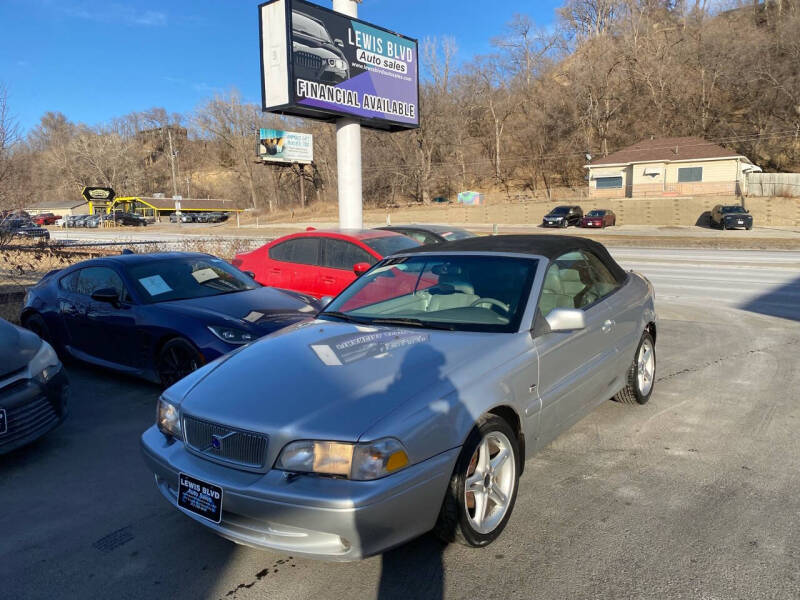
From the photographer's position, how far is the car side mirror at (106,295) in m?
5.95

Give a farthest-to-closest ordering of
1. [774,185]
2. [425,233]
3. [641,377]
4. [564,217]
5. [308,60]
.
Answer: [774,185] → [564,217] → [308,60] → [425,233] → [641,377]

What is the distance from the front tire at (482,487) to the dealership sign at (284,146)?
2466 inches

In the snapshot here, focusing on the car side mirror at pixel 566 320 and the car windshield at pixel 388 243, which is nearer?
the car side mirror at pixel 566 320

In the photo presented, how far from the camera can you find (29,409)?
4238 millimetres

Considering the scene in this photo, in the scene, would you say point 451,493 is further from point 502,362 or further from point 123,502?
point 123,502

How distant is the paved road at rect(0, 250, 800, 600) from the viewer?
2.81 metres

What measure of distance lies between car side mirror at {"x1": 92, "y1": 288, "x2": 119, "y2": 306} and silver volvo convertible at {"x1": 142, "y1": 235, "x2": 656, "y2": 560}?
110 inches

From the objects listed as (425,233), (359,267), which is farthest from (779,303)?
(359,267)

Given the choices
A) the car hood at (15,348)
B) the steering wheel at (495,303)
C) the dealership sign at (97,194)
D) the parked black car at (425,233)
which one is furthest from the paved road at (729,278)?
the dealership sign at (97,194)

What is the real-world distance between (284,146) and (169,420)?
63.1 m

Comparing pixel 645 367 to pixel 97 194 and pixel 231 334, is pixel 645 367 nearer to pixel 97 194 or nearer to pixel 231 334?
pixel 231 334

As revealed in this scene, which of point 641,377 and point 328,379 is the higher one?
point 328,379

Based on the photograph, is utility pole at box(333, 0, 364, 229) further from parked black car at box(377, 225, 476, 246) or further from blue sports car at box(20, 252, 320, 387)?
blue sports car at box(20, 252, 320, 387)

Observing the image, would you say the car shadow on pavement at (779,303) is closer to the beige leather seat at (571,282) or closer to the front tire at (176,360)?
the beige leather seat at (571,282)
